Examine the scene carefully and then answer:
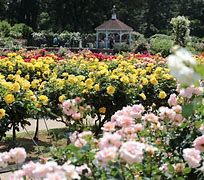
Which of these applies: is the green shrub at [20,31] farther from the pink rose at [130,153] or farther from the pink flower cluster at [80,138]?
the pink rose at [130,153]

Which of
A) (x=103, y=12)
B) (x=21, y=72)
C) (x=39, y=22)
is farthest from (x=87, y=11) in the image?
(x=21, y=72)

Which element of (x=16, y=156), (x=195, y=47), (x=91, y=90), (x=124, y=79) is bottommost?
(x=195, y=47)

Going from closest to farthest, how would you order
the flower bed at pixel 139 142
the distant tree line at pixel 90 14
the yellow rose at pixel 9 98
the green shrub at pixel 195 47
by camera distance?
the flower bed at pixel 139 142 → the green shrub at pixel 195 47 → the yellow rose at pixel 9 98 → the distant tree line at pixel 90 14

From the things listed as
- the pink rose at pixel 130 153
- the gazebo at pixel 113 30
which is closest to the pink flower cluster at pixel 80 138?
the pink rose at pixel 130 153

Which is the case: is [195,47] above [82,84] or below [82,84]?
below

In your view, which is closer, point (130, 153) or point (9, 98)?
point (130, 153)

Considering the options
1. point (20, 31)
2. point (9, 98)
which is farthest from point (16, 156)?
point (20, 31)

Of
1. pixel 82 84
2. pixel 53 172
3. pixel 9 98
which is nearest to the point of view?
pixel 53 172

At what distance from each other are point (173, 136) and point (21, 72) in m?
6.27

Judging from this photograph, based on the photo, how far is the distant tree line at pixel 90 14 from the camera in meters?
49.9

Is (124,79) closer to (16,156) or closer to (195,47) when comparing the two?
(16,156)

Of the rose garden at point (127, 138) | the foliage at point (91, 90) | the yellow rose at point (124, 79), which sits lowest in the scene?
the foliage at point (91, 90)

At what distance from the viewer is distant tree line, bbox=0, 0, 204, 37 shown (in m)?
49.9

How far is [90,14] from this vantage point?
164 ft
